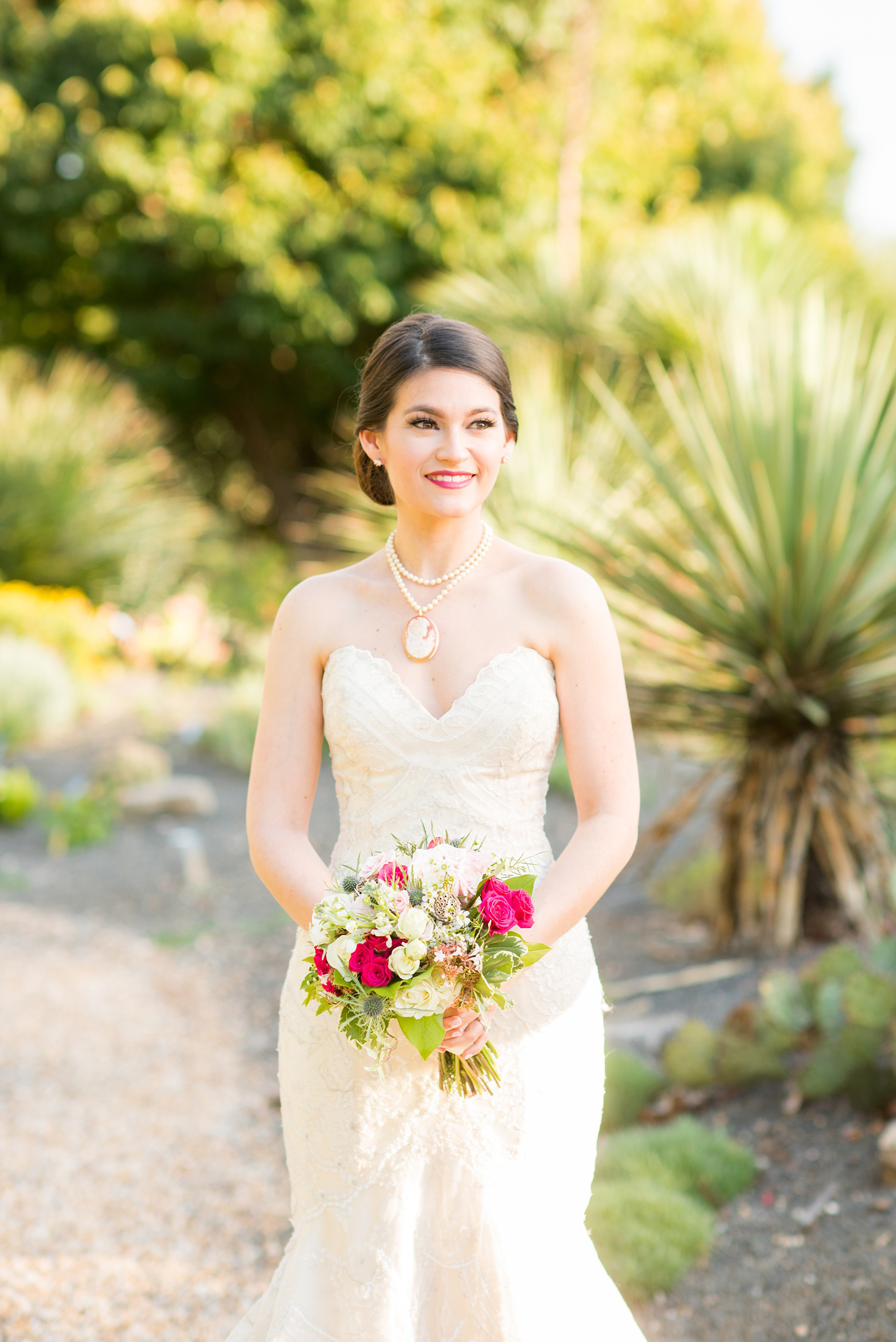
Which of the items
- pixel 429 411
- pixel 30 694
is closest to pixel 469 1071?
pixel 429 411

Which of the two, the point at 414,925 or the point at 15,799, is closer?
the point at 414,925

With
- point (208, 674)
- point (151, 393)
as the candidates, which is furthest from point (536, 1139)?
point (151, 393)

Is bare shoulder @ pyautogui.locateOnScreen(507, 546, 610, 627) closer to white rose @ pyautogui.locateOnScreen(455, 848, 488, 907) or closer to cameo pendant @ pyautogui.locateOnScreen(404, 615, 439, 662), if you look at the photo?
cameo pendant @ pyautogui.locateOnScreen(404, 615, 439, 662)

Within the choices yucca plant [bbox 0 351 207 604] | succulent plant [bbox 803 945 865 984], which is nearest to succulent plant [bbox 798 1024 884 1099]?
succulent plant [bbox 803 945 865 984]

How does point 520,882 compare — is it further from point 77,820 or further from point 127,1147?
point 77,820

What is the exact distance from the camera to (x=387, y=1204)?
1893 mm

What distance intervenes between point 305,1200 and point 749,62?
61.0 ft

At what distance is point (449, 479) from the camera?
194cm

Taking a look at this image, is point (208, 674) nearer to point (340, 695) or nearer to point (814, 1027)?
point (814, 1027)

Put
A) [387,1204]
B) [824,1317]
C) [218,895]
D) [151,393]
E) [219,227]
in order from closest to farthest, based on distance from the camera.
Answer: [387,1204] → [824,1317] → [218,895] → [219,227] → [151,393]

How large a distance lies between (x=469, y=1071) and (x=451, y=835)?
0.38 m

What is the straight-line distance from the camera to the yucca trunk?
4570mm

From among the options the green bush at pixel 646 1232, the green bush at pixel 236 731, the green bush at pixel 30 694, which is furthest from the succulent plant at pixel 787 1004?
the green bush at pixel 30 694

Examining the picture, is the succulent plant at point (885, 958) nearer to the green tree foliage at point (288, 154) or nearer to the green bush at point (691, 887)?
the green bush at point (691, 887)
